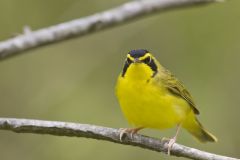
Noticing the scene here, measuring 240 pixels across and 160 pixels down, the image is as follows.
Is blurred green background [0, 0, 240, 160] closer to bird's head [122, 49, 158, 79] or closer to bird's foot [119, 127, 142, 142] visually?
bird's foot [119, 127, 142, 142]

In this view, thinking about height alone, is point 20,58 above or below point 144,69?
above

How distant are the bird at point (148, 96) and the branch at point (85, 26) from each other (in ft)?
2.51

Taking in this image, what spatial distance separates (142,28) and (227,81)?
5.18 ft

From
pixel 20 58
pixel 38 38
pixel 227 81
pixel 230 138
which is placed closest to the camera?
pixel 38 38

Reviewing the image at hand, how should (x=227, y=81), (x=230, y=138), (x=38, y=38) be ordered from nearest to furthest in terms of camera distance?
(x=38, y=38), (x=230, y=138), (x=227, y=81)

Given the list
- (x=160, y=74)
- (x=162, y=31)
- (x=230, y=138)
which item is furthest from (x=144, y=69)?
(x=162, y=31)

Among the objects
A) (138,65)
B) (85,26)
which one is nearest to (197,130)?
(138,65)

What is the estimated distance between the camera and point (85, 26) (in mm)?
7883

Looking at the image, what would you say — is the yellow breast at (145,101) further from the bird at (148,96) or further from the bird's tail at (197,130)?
the bird's tail at (197,130)

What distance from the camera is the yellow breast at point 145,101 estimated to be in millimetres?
7027

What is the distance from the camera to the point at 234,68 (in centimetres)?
1073

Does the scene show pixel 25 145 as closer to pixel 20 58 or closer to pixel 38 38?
pixel 20 58

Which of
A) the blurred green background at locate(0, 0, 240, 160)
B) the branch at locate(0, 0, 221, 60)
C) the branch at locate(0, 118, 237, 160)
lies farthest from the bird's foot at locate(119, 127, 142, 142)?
the blurred green background at locate(0, 0, 240, 160)

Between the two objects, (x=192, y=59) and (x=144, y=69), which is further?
(x=192, y=59)
